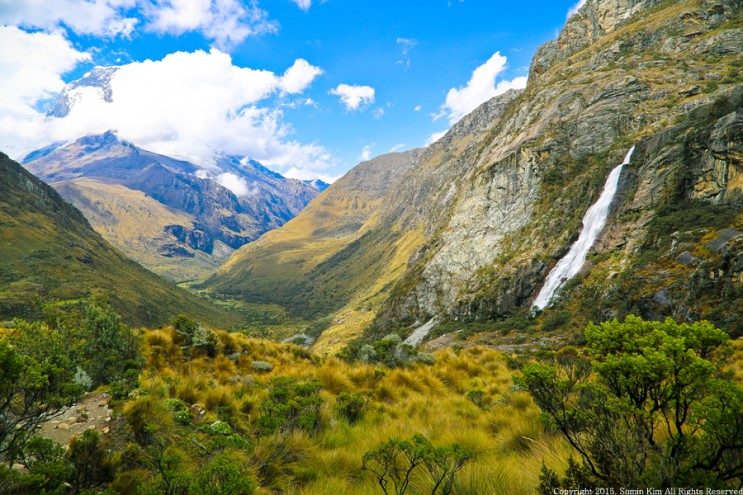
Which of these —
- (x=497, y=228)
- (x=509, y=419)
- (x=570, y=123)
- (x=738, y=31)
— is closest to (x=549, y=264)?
(x=497, y=228)

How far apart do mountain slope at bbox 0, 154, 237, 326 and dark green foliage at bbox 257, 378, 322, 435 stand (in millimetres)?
107874

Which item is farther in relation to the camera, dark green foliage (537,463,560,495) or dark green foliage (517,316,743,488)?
dark green foliage (537,463,560,495)

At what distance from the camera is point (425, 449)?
3426mm

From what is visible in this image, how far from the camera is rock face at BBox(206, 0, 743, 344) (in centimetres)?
3166

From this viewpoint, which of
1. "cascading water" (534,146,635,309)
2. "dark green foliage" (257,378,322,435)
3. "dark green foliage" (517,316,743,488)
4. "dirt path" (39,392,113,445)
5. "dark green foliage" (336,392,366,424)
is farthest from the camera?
"cascading water" (534,146,635,309)

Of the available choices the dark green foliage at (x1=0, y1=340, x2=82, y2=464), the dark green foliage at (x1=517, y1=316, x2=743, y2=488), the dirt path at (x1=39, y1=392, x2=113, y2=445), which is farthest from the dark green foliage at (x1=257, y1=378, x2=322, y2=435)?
the dark green foliage at (x1=517, y1=316, x2=743, y2=488)

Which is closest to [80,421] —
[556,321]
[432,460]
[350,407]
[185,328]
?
[350,407]

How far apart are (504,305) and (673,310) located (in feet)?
88.8

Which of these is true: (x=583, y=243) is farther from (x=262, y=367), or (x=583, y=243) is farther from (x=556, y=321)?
(x=262, y=367)

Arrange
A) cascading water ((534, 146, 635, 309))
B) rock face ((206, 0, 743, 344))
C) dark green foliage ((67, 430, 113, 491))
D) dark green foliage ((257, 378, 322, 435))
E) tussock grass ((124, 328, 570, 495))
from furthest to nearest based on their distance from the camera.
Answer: cascading water ((534, 146, 635, 309))
rock face ((206, 0, 743, 344))
dark green foliage ((257, 378, 322, 435))
tussock grass ((124, 328, 570, 495))
dark green foliage ((67, 430, 113, 491))

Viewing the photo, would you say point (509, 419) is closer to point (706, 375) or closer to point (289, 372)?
point (706, 375)

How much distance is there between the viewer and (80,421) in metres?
4.64

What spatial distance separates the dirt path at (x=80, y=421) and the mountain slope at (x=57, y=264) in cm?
10684

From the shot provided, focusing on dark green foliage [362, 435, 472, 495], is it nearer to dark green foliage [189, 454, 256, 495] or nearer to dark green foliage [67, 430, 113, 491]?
dark green foliage [189, 454, 256, 495]
